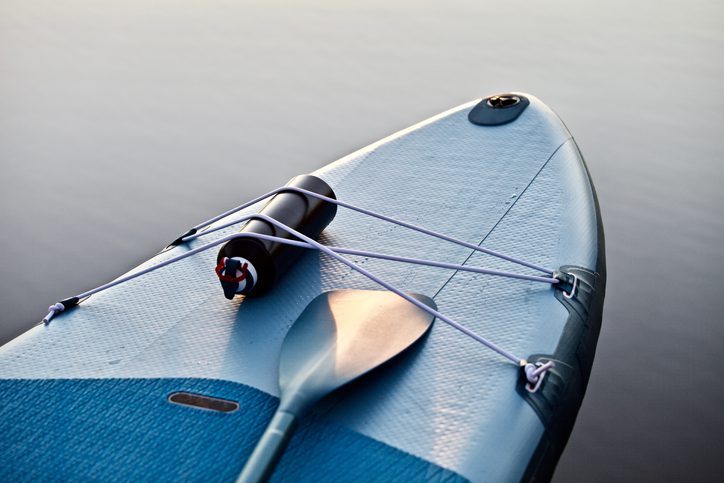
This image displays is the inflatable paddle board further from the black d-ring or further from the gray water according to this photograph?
the gray water

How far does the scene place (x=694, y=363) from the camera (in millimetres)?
2299

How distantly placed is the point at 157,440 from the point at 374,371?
413mm

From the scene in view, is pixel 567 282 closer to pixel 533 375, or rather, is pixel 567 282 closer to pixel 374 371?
pixel 533 375

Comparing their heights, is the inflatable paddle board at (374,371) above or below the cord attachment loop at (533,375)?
above

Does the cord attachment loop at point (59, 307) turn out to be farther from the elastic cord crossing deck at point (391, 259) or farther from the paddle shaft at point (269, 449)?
the paddle shaft at point (269, 449)

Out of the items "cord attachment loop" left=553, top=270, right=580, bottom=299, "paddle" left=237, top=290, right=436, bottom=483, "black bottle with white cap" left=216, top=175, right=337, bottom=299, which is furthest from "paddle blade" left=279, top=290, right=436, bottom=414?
"cord attachment loop" left=553, top=270, right=580, bottom=299

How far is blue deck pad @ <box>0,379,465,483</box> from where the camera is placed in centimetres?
137

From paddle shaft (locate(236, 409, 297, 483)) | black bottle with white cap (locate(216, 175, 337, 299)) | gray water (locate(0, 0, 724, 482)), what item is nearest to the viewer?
paddle shaft (locate(236, 409, 297, 483))

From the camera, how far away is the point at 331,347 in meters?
1.53

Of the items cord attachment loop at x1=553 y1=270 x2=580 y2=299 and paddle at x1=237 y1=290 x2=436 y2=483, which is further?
cord attachment loop at x1=553 y1=270 x2=580 y2=299

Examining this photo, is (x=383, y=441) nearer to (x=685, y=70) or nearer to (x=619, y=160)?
(x=619, y=160)

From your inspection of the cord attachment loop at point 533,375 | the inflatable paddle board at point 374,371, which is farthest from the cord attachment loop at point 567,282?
the cord attachment loop at point 533,375

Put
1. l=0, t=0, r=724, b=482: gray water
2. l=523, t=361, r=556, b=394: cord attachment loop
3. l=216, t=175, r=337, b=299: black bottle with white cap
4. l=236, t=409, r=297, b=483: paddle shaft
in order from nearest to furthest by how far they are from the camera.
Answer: l=236, t=409, r=297, b=483: paddle shaft, l=523, t=361, r=556, b=394: cord attachment loop, l=216, t=175, r=337, b=299: black bottle with white cap, l=0, t=0, r=724, b=482: gray water

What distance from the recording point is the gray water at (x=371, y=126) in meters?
2.33
